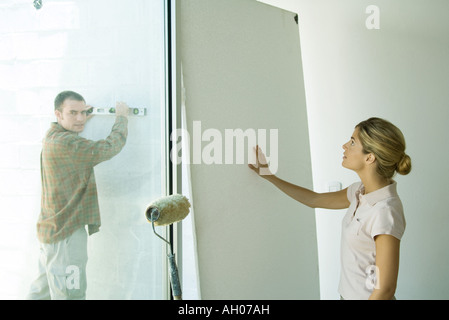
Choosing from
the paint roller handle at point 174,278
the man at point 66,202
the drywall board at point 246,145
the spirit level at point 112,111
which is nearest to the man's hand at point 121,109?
the spirit level at point 112,111

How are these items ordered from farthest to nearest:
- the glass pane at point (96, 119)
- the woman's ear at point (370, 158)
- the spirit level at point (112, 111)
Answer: the woman's ear at point (370, 158) → the spirit level at point (112, 111) → the glass pane at point (96, 119)

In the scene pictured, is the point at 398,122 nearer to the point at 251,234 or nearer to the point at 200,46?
the point at 251,234

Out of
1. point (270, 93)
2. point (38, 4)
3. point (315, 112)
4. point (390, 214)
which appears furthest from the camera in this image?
point (315, 112)

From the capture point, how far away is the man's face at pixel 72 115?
1.33 metres

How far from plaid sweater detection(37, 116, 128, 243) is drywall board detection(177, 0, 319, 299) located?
46 centimetres

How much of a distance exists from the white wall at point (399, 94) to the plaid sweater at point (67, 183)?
1640 millimetres

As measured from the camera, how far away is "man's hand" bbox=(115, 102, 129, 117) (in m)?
1.59

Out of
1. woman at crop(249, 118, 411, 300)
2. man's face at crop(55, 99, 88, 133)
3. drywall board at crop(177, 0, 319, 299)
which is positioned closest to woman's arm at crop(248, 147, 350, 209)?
drywall board at crop(177, 0, 319, 299)

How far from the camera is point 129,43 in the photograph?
5.36 feet

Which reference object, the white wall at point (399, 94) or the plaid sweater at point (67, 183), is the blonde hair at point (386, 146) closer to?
the white wall at point (399, 94)

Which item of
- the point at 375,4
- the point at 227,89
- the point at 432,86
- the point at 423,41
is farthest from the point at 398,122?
the point at 227,89

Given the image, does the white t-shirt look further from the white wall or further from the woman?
the white wall

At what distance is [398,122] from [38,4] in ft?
6.57

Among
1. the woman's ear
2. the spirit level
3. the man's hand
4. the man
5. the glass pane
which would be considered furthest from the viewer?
the woman's ear
